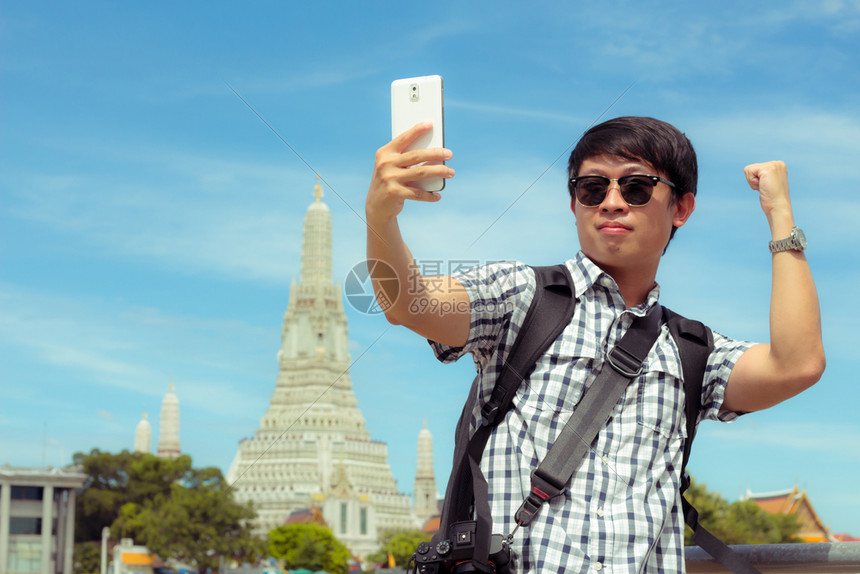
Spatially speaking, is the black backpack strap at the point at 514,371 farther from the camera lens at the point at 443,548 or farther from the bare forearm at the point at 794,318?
the bare forearm at the point at 794,318

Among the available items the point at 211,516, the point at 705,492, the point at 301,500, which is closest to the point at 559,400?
the point at 705,492

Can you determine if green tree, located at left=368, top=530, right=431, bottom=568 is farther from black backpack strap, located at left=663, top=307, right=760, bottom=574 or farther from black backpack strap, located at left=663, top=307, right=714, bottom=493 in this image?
black backpack strap, located at left=663, top=307, right=714, bottom=493

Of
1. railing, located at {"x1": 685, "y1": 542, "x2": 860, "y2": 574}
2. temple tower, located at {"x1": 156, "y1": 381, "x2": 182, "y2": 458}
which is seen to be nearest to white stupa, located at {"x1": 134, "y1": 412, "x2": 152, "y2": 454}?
temple tower, located at {"x1": 156, "y1": 381, "x2": 182, "y2": 458}

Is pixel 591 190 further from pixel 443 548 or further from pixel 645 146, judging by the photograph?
pixel 443 548

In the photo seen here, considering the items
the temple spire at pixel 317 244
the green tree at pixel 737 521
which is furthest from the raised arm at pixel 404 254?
the temple spire at pixel 317 244

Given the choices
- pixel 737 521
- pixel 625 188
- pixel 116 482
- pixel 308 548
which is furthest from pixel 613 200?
pixel 116 482

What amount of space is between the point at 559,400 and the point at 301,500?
58.5 meters

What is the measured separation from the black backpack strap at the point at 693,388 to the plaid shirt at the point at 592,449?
3 cm

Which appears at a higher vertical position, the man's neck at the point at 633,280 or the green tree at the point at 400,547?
the man's neck at the point at 633,280

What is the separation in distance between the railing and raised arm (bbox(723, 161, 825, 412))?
562mm

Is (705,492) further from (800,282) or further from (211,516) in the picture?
(800,282)

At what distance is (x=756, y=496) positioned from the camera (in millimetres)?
45281

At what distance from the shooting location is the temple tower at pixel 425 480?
7219 centimetres

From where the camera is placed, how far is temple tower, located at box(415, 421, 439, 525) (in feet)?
237
